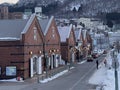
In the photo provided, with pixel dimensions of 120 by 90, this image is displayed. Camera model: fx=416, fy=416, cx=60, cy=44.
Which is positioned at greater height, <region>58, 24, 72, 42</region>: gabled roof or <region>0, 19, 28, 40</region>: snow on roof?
<region>0, 19, 28, 40</region>: snow on roof

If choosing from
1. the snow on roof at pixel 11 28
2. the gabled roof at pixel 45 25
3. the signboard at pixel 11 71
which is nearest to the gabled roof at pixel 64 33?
the gabled roof at pixel 45 25

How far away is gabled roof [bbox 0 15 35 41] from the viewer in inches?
1706

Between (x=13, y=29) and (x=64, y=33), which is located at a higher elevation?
(x=13, y=29)

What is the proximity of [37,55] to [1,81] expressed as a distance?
357 inches

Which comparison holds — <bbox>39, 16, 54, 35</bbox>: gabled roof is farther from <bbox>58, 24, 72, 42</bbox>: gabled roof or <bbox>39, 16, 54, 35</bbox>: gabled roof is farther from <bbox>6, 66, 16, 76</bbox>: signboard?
<bbox>58, 24, 72, 42</bbox>: gabled roof

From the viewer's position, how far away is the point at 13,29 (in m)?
45.2

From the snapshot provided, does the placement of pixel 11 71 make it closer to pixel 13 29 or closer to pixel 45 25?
pixel 13 29

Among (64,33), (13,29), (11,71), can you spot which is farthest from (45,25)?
(64,33)

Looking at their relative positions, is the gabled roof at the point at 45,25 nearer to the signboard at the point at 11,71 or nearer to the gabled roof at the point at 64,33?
the signboard at the point at 11,71

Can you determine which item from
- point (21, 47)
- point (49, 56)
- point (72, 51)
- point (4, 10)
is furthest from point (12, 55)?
point (72, 51)

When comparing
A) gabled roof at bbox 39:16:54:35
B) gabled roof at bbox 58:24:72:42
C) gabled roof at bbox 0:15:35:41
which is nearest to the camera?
gabled roof at bbox 0:15:35:41

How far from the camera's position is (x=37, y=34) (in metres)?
49.5

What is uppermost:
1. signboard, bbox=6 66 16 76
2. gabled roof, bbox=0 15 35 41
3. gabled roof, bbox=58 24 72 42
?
gabled roof, bbox=0 15 35 41

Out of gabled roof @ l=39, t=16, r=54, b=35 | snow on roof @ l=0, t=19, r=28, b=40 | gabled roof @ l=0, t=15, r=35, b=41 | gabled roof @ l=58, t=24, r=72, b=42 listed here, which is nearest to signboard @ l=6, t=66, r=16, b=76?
gabled roof @ l=0, t=15, r=35, b=41
